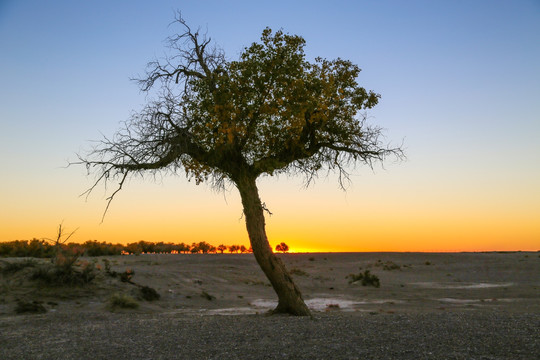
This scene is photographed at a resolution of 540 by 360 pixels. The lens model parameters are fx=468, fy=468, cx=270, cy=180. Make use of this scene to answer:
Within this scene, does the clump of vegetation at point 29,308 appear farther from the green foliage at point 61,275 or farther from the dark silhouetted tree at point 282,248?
the dark silhouetted tree at point 282,248

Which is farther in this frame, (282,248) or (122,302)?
(282,248)

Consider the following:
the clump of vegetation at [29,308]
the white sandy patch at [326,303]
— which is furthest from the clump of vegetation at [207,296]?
the clump of vegetation at [29,308]

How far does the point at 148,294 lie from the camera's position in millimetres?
19875

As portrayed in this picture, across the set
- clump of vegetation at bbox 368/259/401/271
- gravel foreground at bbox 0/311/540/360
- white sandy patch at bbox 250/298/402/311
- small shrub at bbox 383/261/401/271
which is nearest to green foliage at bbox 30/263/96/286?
gravel foreground at bbox 0/311/540/360

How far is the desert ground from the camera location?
355 inches

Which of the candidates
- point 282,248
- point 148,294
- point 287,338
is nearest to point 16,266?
point 148,294

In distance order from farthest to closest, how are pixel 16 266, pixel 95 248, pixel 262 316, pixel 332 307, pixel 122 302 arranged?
1. pixel 95 248
2. pixel 16 266
3. pixel 332 307
4. pixel 122 302
5. pixel 262 316

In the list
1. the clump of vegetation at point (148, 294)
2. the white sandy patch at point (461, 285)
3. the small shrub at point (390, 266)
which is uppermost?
the small shrub at point (390, 266)

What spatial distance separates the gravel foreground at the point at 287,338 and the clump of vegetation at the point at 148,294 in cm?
657

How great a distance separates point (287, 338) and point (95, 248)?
28978 mm

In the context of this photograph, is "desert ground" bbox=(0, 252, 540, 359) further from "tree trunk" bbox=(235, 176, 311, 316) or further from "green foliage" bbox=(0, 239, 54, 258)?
"green foliage" bbox=(0, 239, 54, 258)

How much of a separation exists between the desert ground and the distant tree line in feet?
16.8

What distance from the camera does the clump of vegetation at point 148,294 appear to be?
19.7 m

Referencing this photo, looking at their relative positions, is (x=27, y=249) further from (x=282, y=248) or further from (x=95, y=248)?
(x=282, y=248)
